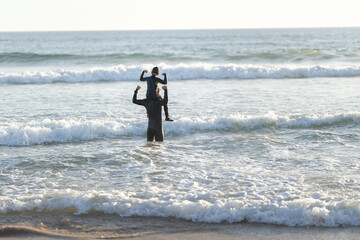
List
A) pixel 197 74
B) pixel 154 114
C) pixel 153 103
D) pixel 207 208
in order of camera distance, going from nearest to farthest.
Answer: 1. pixel 207 208
2. pixel 153 103
3. pixel 154 114
4. pixel 197 74

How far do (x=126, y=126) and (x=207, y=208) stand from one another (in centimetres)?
581

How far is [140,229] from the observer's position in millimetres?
5699

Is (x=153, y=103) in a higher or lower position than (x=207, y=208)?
higher

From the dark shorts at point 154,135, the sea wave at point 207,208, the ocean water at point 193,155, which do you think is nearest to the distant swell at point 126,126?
Result: the ocean water at point 193,155

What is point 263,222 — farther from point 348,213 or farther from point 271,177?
point 271,177

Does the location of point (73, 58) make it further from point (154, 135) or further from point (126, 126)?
point (154, 135)

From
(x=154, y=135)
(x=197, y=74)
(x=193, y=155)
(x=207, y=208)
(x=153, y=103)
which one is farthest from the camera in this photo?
(x=197, y=74)

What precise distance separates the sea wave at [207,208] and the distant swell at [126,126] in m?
4.31

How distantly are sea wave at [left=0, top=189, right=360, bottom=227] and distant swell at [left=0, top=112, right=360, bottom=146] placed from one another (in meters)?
4.31

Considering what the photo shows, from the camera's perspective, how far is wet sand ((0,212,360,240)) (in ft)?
17.9

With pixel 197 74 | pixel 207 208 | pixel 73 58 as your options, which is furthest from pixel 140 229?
pixel 73 58

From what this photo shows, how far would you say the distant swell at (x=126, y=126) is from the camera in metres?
10.8

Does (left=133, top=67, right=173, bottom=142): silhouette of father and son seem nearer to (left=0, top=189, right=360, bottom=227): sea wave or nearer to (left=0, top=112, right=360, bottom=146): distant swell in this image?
(left=0, top=112, right=360, bottom=146): distant swell

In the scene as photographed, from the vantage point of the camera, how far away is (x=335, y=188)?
22.4 ft
